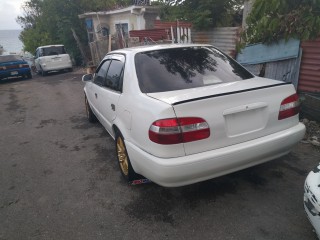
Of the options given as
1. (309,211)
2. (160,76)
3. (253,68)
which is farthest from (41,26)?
(309,211)

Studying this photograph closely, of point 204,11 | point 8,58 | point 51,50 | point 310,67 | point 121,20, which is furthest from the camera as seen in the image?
point 51,50

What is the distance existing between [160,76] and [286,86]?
54.0 inches

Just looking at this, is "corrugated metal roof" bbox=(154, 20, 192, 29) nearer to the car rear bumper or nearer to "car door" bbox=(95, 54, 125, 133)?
"car door" bbox=(95, 54, 125, 133)

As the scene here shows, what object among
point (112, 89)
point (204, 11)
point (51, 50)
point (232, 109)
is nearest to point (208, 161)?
point (232, 109)

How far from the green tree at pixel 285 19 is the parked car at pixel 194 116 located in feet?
7.87

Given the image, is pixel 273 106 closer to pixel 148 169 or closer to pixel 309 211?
pixel 309 211

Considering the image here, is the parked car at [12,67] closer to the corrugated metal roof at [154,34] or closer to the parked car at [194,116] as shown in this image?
the corrugated metal roof at [154,34]

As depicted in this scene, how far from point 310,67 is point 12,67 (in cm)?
1459

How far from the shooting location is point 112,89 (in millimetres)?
3756

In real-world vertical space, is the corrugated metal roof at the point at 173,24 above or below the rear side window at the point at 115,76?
above

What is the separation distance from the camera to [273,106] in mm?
2836

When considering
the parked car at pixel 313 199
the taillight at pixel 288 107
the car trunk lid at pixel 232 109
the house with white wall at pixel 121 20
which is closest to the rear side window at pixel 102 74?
the car trunk lid at pixel 232 109

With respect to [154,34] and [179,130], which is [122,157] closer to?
[179,130]

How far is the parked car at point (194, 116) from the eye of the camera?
254 centimetres
